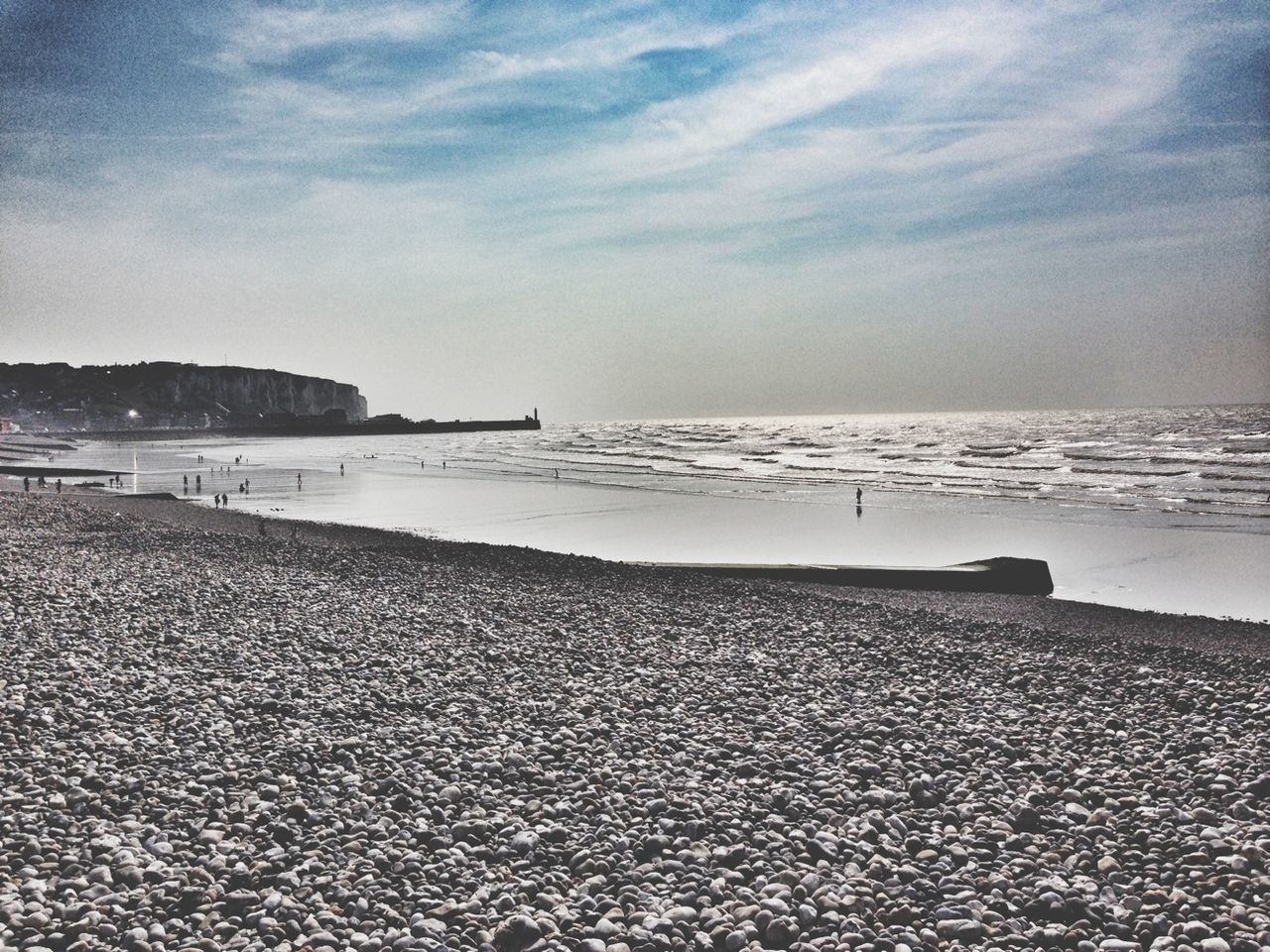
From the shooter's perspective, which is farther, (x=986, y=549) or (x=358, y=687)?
(x=986, y=549)

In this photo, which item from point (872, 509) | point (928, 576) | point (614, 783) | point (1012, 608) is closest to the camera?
point (614, 783)

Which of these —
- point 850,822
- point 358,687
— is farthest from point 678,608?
point 850,822

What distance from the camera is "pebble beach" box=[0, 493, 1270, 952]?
4246 millimetres

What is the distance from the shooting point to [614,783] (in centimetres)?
592

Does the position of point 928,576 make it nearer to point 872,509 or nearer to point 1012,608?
point 1012,608

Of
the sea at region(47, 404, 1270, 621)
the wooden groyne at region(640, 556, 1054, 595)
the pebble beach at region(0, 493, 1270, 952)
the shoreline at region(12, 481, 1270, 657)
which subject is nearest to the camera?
the pebble beach at region(0, 493, 1270, 952)

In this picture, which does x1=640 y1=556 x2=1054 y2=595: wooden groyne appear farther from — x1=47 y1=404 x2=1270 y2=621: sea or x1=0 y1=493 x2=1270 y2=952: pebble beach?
x1=0 y1=493 x2=1270 y2=952: pebble beach

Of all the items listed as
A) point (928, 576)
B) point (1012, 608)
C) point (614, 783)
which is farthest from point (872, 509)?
point (614, 783)

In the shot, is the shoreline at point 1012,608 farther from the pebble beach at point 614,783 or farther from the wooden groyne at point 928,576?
the pebble beach at point 614,783

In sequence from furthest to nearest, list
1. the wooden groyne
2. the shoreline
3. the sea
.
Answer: the sea → the wooden groyne → the shoreline

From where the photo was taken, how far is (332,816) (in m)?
5.32

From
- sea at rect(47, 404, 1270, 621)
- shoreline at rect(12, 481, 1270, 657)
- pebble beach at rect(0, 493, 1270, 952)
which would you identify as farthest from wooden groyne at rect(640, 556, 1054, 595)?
pebble beach at rect(0, 493, 1270, 952)

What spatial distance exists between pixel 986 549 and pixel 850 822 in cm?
1946

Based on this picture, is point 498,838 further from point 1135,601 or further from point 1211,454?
point 1211,454
